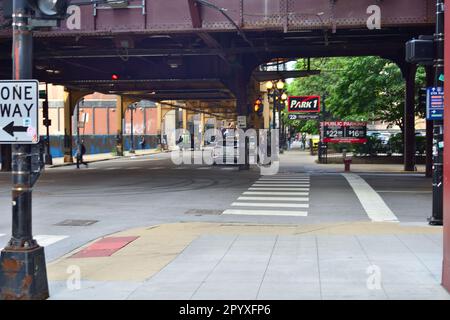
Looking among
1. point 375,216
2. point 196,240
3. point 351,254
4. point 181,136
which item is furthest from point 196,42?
point 181,136

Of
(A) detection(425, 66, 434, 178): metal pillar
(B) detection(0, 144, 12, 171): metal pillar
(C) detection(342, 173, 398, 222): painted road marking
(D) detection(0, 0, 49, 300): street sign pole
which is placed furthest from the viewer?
(B) detection(0, 144, 12, 171): metal pillar

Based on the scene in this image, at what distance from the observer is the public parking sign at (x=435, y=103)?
10.9 metres

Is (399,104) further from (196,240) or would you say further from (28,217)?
(28,217)

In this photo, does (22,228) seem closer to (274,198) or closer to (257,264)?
(257,264)

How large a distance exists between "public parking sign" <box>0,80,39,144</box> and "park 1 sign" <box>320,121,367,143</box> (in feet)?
98.1

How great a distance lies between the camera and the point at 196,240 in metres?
9.91

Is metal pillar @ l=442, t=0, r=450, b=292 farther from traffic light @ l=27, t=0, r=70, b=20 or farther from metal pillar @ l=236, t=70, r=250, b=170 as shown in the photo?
metal pillar @ l=236, t=70, r=250, b=170

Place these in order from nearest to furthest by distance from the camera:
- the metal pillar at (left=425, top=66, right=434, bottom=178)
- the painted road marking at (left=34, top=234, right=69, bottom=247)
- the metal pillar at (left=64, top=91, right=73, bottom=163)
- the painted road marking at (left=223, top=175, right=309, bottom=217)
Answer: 1. the painted road marking at (left=34, top=234, right=69, bottom=247)
2. the painted road marking at (left=223, top=175, right=309, bottom=217)
3. the metal pillar at (left=425, top=66, right=434, bottom=178)
4. the metal pillar at (left=64, top=91, right=73, bottom=163)

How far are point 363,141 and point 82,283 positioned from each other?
29708 millimetres

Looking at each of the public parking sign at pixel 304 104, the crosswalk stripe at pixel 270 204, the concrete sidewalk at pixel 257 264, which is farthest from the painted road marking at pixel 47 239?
the public parking sign at pixel 304 104

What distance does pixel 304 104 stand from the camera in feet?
136

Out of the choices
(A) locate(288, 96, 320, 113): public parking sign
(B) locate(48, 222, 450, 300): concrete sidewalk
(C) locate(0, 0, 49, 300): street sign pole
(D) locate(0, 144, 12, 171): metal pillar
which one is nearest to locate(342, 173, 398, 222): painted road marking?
(B) locate(48, 222, 450, 300): concrete sidewalk

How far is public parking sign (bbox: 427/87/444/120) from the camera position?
10930mm

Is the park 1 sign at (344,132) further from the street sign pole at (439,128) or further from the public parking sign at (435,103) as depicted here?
the public parking sign at (435,103)
